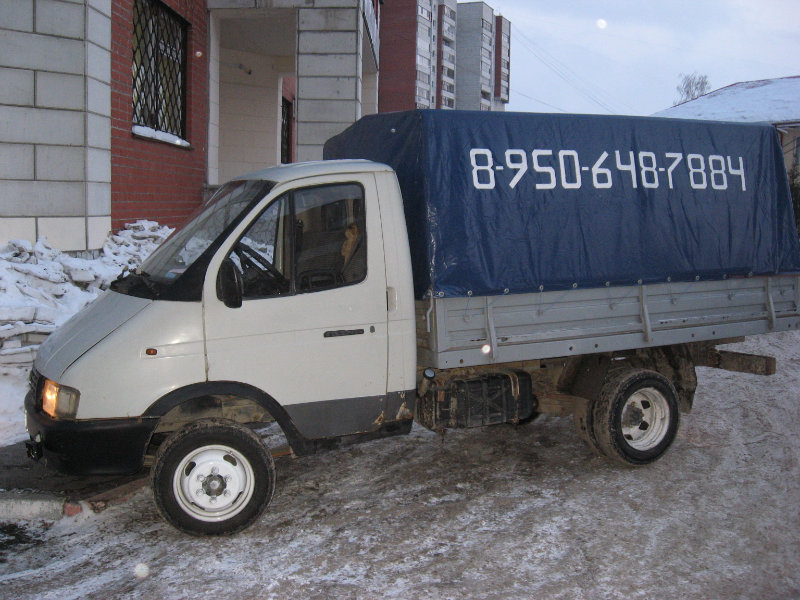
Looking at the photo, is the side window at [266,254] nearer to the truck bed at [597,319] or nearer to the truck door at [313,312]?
the truck door at [313,312]

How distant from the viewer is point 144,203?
10250 millimetres

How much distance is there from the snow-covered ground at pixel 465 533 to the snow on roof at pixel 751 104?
1629 cm

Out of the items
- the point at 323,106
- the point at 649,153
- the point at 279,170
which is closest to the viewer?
the point at 279,170

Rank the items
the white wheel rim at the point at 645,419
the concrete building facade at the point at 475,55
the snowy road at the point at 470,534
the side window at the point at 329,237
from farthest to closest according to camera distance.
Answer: the concrete building facade at the point at 475,55 → the white wheel rim at the point at 645,419 → the side window at the point at 329,237 → the snowy road at the point at 470,534

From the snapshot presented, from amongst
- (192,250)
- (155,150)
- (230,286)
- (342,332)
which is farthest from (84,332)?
(155,150)

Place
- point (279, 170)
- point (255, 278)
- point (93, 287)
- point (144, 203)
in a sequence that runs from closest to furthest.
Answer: point (255, 278), point (279, 170), point (93, 287), point (144, 203)

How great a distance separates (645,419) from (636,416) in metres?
0.10

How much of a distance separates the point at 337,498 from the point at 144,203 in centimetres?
657

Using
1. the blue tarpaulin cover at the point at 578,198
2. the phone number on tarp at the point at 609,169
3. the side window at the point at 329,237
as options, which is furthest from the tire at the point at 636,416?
the side window at the point at 329,237

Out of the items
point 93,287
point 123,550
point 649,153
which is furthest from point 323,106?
point 123,550

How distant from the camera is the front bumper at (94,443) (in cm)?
429

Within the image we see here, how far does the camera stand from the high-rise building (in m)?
71.9

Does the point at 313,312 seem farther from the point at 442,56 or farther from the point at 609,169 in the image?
the point at 442,56

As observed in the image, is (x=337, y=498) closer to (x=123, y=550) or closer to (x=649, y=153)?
(x=123, y=550)
